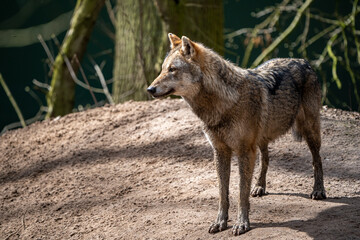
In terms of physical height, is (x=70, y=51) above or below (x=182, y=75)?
below

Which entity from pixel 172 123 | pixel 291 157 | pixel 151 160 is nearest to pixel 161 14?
pixel 172 123

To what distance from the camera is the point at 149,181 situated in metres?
4.99

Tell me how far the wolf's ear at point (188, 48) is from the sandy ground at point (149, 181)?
145cm

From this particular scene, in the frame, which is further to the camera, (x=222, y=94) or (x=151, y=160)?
(x=151, y=160)

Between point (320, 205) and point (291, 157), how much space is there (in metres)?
1.18

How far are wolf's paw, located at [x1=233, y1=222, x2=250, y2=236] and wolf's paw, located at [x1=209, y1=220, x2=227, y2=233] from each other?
0.13 m

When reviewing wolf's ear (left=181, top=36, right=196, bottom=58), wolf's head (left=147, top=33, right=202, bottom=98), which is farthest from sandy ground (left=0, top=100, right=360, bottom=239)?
wolf's ear (left=181, top=36, right=196, bottom=58)

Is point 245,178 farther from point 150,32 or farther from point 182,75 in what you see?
point 150,32

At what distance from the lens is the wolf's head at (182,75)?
12.0ft

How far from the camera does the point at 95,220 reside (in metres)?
4.45

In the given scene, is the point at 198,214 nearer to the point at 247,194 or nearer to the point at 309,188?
the point at 247,194

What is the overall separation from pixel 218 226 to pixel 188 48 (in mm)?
1508

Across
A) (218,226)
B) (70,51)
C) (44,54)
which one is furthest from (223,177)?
(44,54)

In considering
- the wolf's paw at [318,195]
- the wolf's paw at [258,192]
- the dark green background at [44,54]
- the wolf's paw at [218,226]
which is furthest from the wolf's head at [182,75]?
the dark green background at [44,54]
